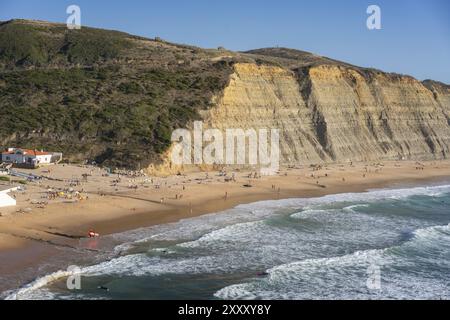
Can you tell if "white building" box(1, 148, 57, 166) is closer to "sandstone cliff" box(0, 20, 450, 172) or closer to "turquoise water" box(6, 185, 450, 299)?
"sandstone cliff" box(0, 20, 450, 172)

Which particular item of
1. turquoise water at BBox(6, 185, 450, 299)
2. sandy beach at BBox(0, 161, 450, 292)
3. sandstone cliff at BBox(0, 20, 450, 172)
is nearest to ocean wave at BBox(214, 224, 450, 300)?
turquoise water at BBox(6, 185, 450, 299)

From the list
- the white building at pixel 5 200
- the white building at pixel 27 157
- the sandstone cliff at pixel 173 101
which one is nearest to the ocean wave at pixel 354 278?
the white building at pixel 5 200

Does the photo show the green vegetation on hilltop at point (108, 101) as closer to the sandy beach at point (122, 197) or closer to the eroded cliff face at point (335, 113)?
the eroded cliff face at point (335, 113)

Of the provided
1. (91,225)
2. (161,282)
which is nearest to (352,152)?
(91,225)

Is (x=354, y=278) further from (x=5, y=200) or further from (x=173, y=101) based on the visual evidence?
(x=173, y=101)

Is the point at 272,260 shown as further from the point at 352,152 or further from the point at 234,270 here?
the point at 352,152
